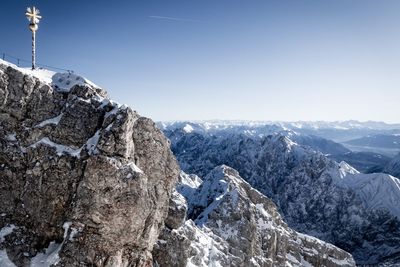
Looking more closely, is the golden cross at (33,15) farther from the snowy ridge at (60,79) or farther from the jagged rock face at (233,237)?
the jagged rock face at (233,237)

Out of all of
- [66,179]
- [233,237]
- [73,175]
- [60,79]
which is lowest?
[233,237]

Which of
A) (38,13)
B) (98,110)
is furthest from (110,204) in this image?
(38,13)

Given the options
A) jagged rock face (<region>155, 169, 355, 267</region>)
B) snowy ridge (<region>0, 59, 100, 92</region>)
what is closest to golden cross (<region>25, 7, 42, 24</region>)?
snowy ridge (<region>0, 59, 100, 92</region>)

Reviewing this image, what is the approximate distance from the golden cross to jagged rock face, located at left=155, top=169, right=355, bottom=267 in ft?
137

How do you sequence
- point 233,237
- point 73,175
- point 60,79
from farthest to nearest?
point 233,237 → point 60,79 → point 73,175

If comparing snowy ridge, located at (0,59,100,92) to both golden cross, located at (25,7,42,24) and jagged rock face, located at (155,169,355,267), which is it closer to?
golden cross, located at (25,7,42,24)

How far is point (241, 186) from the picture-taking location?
529 feet

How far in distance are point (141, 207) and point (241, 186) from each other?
340 feet

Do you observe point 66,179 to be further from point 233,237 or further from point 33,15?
point 233,237

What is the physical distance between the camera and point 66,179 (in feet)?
193

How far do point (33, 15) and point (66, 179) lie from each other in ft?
84.9

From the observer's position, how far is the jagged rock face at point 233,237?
289ft

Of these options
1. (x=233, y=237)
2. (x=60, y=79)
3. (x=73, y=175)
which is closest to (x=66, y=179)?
(x=73, y=175)

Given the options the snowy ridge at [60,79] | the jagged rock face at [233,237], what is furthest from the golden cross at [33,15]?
the jagged rock face at [233,237]
